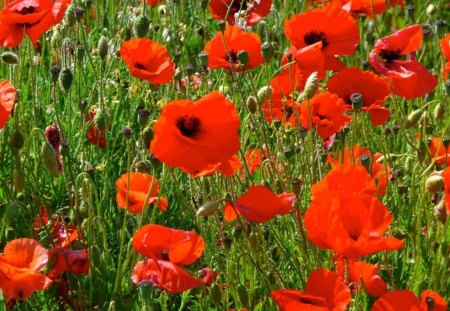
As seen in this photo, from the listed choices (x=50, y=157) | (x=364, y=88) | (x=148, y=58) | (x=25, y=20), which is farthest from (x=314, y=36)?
(x=50, y=157)

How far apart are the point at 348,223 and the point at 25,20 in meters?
1.09

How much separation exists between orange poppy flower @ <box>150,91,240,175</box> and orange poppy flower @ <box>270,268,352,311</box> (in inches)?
12.2

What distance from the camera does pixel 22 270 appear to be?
6.06 ft

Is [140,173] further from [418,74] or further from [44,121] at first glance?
[44,121]

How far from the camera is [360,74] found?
2598 millimetres

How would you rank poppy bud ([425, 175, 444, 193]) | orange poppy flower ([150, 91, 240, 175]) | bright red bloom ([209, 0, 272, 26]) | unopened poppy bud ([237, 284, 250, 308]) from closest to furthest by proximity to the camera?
orange poppy flower ([150, 91, 240, 175]) < unopened poppy bud ([237, 284, 250, 308]) < poppy bud ([425, 175, 444, 193]) < bright red bloom ([209, 0, 272, 26])

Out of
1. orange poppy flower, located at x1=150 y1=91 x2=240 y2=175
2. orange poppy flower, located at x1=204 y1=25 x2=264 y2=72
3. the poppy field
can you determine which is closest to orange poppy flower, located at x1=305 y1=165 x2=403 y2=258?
the poppy field

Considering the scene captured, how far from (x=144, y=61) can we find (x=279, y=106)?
0.48 meters

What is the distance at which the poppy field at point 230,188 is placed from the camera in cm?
187

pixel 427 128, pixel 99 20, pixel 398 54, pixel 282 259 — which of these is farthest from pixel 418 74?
pixel 99 20

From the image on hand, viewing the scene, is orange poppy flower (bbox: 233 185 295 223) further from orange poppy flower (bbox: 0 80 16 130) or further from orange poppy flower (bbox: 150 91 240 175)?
orange poppy flower (bbox: 0 80 16 130)

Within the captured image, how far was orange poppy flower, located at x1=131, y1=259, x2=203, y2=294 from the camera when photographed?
179 cm

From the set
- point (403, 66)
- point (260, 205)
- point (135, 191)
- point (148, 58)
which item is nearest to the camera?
point (260, 205)

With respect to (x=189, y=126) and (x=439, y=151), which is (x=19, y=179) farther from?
(x=439, y=151)
